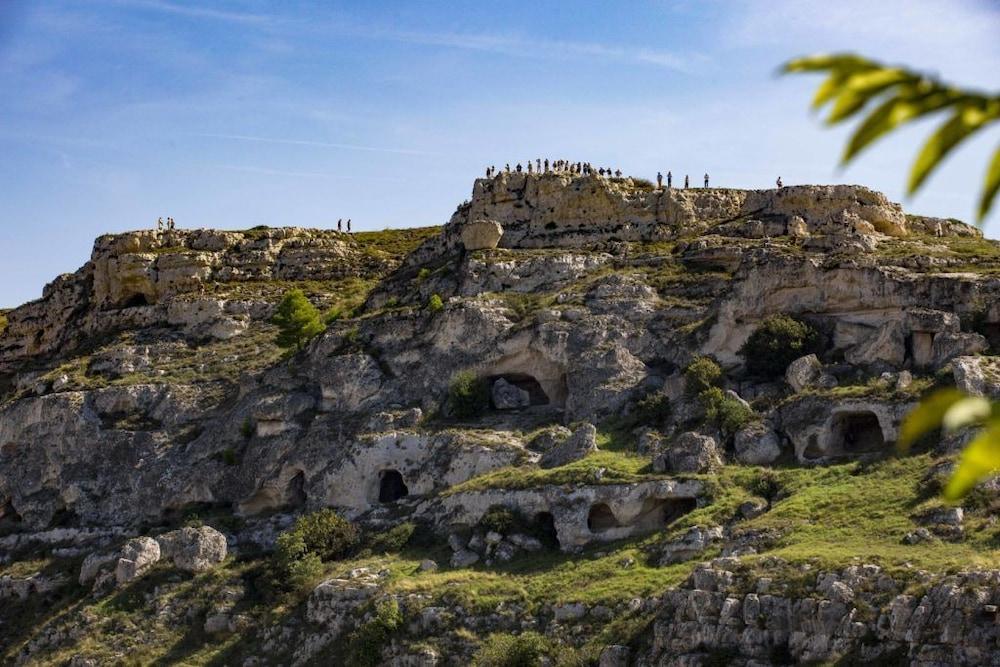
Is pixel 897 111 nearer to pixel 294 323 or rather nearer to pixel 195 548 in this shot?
pixel 195 548

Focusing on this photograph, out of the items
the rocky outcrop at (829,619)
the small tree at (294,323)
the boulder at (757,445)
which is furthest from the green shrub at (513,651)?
the small tree at (294,323)

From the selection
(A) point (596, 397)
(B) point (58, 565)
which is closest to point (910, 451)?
(A) point (596, 397)

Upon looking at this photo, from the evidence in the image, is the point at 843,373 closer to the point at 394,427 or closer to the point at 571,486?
the point at 571,486

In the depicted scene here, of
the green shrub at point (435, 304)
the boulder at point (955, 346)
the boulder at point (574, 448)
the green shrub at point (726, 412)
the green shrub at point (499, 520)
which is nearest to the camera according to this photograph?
the green shrub at point (499, 520)

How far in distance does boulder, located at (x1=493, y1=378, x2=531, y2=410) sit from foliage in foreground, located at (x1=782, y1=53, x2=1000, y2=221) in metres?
41.7

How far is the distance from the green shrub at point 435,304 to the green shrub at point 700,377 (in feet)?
33.7

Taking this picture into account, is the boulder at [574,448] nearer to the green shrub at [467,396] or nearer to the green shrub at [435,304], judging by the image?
the green shrub at [467,396]

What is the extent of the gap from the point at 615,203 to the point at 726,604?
29728 mm

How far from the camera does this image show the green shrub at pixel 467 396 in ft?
144

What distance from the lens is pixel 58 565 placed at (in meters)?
44.5

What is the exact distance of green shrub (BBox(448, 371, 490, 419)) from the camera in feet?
144

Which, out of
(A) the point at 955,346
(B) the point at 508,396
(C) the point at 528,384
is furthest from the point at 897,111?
(C) the point at 528,384

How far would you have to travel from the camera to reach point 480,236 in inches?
2114

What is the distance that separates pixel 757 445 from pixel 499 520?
7478mm
